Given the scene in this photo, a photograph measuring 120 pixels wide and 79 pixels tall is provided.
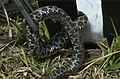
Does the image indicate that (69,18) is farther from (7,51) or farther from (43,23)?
(7,51)

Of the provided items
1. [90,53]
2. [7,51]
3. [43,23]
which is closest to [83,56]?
[90,53]

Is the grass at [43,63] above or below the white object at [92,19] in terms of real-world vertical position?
below

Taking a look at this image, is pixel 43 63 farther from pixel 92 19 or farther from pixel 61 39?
pixel 92 19

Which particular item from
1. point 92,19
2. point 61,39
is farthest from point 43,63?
point 92,19

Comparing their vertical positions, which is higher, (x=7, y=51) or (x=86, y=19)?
(x=86, y=19)

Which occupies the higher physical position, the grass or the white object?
the white object
